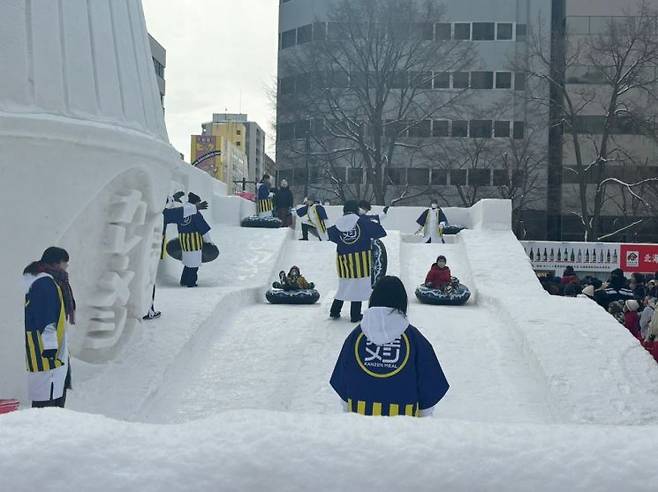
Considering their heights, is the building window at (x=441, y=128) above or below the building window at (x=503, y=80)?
below

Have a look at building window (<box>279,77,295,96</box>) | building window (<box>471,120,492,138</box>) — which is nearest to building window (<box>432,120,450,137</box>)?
building window (<box>471,120,492,138</box>)

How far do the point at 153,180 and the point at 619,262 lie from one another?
49.3 feet

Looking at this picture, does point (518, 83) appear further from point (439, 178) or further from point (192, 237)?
point (192, 237)

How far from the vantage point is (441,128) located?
43.4m

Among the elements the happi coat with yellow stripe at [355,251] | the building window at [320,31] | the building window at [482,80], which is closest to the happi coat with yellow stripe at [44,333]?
the happi coat with yellow stripe at [355,251]

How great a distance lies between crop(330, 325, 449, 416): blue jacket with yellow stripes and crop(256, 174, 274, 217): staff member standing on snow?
17.6m


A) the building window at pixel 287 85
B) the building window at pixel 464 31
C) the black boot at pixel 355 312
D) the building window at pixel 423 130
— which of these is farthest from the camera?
the building window at pixel 464 31

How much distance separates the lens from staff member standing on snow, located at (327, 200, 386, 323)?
10281 millimetres

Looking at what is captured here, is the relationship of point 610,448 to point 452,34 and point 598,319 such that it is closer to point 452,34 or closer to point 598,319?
point 598,319

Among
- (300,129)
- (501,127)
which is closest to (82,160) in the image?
(300,129)

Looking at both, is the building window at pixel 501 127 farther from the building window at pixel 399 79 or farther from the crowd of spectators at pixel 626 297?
the crowd of spectators at pixel 626 297

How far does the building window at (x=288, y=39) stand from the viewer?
47.3 meters

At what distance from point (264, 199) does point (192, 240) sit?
928cm

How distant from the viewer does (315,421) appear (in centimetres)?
263
